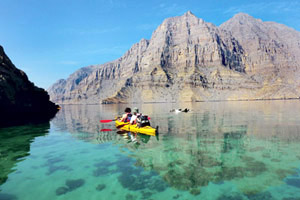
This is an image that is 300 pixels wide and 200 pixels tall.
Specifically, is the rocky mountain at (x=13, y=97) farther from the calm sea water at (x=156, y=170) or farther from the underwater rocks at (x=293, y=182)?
the underwater rocks at (x=293, y=182)

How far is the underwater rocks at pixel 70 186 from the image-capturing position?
8.90 m

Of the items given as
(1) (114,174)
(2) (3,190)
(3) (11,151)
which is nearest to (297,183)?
(1) (114,174)

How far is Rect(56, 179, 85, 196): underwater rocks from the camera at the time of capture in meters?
8.90

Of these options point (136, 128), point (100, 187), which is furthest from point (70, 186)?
point (136, 128)

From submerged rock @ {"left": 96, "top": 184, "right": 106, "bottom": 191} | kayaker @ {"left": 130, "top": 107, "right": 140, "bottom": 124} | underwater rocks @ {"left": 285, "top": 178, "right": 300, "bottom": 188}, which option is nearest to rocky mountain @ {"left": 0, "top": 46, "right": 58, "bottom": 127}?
kayaker @ {"left": 130, "top": 107, "right": 140, "bottom": 124}

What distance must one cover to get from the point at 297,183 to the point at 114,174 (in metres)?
9.14

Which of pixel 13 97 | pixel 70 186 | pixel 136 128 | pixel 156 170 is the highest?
pixel 13 97

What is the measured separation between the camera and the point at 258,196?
7930mm

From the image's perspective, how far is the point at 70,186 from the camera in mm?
9422

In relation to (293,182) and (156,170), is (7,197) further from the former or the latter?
(293,182)

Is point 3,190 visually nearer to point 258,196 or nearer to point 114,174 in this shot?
point 114,174

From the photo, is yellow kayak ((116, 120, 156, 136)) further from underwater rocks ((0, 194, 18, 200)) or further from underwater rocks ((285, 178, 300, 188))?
underwater rocks ((0, 194, 18, 200))

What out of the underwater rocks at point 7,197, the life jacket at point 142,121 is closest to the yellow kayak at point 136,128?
the life jacket at point 142,121

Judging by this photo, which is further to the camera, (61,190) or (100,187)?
(100,187)
